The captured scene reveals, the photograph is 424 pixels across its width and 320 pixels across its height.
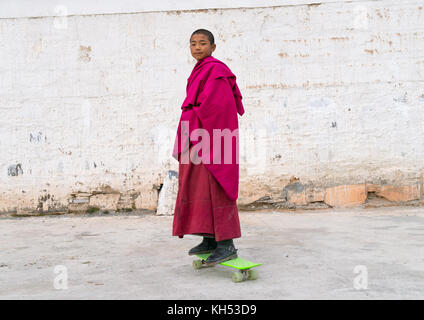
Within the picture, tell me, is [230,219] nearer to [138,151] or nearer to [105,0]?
[138,151]

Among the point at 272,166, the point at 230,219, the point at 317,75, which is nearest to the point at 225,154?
the point at 230,219

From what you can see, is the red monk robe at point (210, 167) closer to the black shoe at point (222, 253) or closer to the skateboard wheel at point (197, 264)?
the black shoe at point (222, 253)

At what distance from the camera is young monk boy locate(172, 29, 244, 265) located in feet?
8.75

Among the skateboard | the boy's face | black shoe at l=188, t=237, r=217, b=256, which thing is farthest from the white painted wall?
the skateboard

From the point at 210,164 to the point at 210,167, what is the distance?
0.02 m

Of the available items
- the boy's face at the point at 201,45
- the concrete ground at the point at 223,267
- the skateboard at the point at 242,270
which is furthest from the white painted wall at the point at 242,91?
the skateboard at the point at 242,270

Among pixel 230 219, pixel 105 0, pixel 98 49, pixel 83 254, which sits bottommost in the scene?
pixel 83 254

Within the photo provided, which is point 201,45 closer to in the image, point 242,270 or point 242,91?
point 242,270

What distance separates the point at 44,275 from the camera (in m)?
2.77

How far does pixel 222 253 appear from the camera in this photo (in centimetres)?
270

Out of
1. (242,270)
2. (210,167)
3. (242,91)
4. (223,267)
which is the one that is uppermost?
(242,91)

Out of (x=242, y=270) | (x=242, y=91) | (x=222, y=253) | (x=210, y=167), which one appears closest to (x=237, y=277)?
(x=242, y=270)

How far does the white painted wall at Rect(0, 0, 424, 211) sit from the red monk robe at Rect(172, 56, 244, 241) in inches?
102
